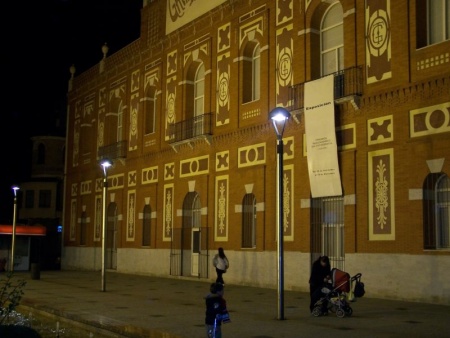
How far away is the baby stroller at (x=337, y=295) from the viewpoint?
16.8 metres

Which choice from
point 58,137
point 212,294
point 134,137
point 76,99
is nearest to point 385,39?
point 212,294

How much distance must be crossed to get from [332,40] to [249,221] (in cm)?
884

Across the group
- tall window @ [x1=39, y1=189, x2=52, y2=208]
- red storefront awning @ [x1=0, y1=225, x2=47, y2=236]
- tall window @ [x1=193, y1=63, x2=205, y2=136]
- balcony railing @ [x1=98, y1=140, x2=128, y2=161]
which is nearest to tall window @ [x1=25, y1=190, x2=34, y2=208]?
tall window @ [x1=39, y1=189, x2=52, y2=208]

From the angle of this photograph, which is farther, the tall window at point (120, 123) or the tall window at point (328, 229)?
the tall window at point (120, 123)

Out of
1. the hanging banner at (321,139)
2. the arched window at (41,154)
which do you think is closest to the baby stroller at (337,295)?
the hanging banner at (321,139)

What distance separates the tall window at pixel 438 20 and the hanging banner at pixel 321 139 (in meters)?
4.17

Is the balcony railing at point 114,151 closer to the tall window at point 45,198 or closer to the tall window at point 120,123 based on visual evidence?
the tall window at point 120,123

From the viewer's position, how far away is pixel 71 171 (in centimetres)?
4822

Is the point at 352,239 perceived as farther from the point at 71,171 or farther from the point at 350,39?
the point at 71,171

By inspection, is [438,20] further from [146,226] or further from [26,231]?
[26,231]

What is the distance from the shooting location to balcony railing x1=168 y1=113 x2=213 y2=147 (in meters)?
31.8

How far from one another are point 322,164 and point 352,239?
315 cm

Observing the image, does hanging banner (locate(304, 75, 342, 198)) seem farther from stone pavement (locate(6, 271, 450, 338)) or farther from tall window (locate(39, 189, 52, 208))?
tall window (locate(39, 189, 52, 208))

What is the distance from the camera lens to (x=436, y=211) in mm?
20641
